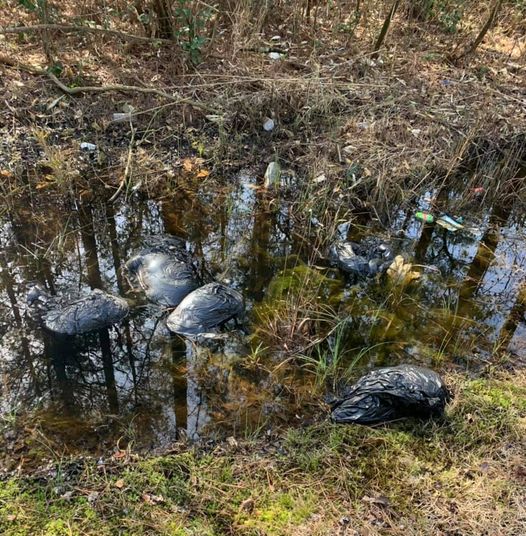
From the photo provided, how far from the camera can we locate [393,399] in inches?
90.0

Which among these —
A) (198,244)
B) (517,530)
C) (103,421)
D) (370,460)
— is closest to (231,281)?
(198,244)

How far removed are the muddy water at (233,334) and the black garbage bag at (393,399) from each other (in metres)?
0.21

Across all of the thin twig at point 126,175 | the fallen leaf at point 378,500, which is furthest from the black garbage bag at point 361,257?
the thin twig at point 126,175

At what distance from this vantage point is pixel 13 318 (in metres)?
2.67

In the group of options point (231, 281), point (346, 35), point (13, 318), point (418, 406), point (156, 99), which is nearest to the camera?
point (418, 406)

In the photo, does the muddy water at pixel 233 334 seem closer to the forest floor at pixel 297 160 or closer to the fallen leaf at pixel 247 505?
the forest floor at pixel 297 160

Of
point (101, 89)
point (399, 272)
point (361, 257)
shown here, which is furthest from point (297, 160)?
point (101, 89)

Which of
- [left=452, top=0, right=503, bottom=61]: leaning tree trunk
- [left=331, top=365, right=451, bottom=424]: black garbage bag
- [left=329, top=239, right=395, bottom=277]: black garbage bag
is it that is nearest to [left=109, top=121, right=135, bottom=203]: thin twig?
[left=329, top=239, right=395, bottom=277]: black garbage bag

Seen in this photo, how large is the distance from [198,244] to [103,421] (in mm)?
Result: 1415

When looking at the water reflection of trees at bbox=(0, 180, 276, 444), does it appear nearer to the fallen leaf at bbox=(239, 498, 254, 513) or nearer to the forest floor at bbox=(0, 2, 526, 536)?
the forest floor at bbox=(0, 2, 526, 536)

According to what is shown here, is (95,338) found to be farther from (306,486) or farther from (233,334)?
(306,486)

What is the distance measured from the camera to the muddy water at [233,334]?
2.34 meters

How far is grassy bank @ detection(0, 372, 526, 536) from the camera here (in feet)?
6.14

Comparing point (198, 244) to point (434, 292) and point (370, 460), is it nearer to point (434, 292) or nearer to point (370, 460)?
point (434, 292)
